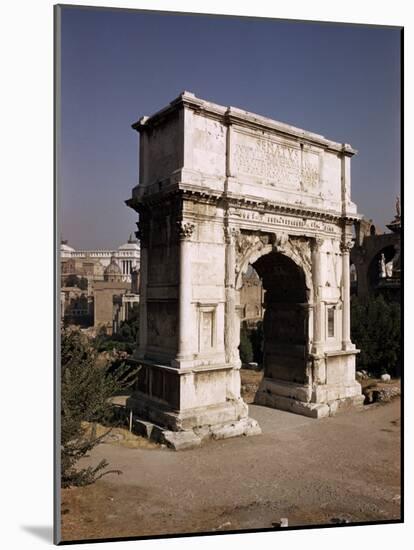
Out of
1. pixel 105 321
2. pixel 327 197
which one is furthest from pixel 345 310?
pixel 105 321

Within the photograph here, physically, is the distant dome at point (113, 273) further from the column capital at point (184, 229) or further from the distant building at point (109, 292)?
the column capital at point (184, 229)

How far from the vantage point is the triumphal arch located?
9766 millimetres

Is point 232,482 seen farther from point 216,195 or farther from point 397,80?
point 397,80

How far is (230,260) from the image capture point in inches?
412

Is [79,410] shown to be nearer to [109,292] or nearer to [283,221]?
[283,221]

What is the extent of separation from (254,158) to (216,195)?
1.39 m

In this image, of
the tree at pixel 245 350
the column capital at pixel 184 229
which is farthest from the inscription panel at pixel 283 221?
the tree at pixel 245 350

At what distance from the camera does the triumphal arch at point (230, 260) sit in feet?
32.0

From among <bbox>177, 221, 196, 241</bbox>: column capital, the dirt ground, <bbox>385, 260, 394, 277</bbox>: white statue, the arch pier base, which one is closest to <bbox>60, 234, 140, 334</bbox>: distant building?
<bbox>177, 221, 196, 241</bbox>: column capital

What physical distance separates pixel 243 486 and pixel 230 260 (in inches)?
173

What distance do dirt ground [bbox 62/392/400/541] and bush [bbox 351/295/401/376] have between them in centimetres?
509

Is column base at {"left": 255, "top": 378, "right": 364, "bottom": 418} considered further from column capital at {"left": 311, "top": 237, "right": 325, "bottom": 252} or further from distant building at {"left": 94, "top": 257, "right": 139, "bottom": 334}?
distant building at {"left": 94, "top": 257, "right": 139, "bottom": 334}

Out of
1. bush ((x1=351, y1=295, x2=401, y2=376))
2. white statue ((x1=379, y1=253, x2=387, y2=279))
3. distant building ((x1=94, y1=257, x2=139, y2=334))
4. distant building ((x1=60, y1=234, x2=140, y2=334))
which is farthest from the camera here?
white statue ((x1=379, y1=253, x2=387, y2=279))

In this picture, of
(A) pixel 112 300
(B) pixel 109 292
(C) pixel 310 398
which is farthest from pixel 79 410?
(A) pixel 112 300
